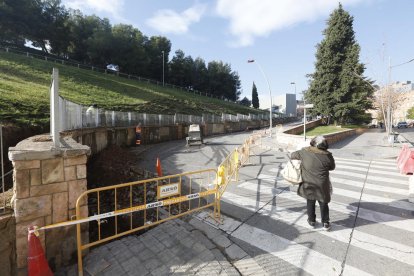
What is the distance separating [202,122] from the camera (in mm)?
33531

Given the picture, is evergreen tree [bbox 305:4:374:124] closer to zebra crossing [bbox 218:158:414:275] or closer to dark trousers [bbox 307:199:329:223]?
zebra crossing [bbox 218:158:414:275]

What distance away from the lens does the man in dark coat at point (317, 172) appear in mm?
4820

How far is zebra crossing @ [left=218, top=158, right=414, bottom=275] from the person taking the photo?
404cm

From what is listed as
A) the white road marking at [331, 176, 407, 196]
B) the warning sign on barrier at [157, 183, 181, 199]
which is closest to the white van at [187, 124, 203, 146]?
the white road marking at [331, 176, 407, 196]

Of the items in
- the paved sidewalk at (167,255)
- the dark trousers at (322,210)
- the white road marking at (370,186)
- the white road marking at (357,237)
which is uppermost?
the dark trousers at (322,210)

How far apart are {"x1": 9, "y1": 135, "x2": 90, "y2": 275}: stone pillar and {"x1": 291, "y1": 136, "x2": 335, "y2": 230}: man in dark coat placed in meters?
4.20

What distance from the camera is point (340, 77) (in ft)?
103

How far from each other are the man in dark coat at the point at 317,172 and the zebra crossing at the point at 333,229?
648mm

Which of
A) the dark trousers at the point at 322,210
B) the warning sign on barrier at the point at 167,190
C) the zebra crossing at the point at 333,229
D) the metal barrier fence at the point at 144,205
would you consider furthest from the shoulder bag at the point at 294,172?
the warning sign on barrier at the point at 167,190

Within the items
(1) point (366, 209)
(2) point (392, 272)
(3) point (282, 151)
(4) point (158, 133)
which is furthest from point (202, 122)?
(2) point (392, 272)

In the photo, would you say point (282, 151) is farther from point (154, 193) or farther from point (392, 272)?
point (392, 272)

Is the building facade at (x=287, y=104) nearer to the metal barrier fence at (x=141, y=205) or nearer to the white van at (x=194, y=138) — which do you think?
the white van at (x=194, y=138)

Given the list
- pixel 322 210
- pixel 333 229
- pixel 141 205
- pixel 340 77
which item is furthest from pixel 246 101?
pixel 141 205

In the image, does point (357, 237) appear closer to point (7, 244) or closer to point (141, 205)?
point (141, 205)
